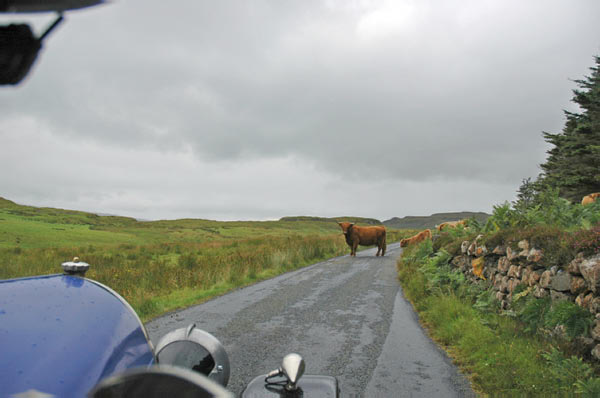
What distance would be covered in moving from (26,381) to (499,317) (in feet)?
22.8

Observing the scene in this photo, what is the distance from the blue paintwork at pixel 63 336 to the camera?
A: 1279 mm

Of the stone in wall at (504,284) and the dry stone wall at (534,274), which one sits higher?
the dry stone wall at (534,274)

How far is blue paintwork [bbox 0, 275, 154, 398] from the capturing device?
1.28 m

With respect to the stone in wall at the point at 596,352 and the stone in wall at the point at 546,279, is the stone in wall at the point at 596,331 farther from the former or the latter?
the stone in wall at the point at 546,279

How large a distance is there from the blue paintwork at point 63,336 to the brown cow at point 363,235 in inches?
921

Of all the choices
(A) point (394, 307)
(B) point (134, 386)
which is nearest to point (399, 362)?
(A) point (394, 307)

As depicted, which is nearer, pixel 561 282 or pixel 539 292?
pixel 561 282

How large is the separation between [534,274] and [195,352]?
229 inches

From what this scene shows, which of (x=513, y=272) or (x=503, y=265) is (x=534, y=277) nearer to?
(x=513, y=272)

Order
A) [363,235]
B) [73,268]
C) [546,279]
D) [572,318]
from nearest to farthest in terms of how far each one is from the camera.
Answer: [73,268] → [572,318] → [546,279] → [363,235]

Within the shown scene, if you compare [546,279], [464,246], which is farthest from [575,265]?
[464,246]

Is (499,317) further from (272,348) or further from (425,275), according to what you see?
(425,275)

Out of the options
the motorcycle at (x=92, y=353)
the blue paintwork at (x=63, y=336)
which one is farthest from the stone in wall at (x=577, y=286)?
the blue paintwork at (x=63, y=336)

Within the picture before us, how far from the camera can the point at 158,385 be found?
753 millimetres
